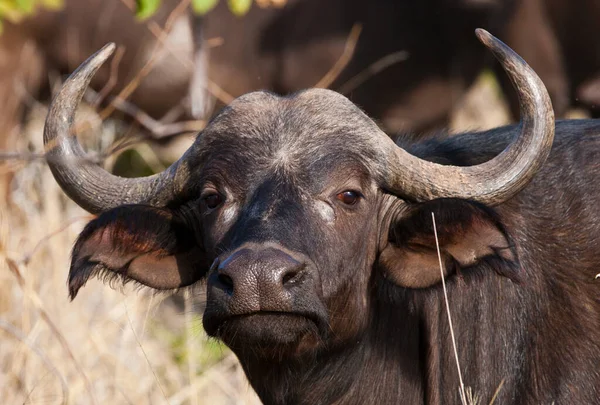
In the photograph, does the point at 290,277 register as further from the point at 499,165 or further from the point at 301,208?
the point at 499,165

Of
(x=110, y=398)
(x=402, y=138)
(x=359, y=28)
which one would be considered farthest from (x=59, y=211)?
(x=402, y=138)

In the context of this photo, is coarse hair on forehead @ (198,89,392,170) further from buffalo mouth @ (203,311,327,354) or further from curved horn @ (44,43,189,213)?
buffalo mouth @ (203,311,327,354)

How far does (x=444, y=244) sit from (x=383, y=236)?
0.98 feet

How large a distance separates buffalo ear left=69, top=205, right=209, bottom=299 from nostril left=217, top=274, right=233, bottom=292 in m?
0.83

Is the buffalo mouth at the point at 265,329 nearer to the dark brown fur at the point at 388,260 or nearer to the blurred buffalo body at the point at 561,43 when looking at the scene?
the dark brown fur at the point at 388,260

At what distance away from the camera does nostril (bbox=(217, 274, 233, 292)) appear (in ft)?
13.3

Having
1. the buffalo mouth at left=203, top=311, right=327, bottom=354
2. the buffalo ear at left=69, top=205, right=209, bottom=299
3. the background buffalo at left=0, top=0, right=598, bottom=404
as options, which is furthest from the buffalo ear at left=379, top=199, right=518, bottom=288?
the background buffalo at left=0, top=0, right=598, bottom=404

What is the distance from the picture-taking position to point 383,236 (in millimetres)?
4801

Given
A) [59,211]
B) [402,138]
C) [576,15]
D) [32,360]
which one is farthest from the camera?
[576,15]

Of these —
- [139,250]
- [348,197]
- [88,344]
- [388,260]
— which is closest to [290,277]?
[348,197]

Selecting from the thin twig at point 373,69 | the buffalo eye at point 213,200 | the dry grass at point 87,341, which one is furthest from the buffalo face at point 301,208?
the thin twig at point 373,69

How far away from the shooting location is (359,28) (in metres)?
10.5

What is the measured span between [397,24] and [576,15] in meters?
1.68

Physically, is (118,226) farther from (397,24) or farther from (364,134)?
(397,24)
